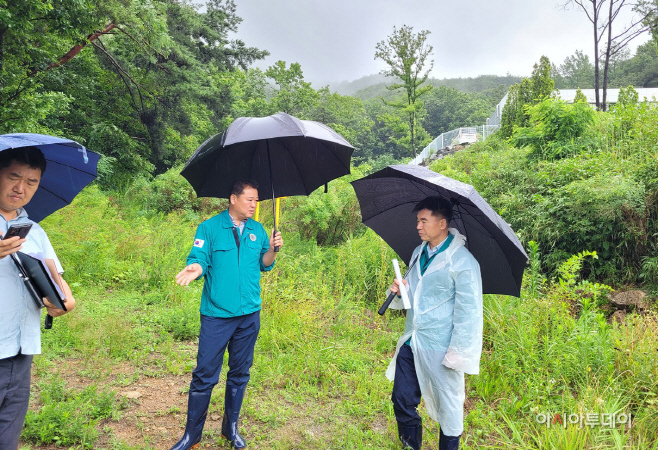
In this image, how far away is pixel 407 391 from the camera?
253cm

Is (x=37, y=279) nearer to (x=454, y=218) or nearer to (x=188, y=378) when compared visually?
(x=454, y=218)

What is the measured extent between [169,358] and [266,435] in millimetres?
1588

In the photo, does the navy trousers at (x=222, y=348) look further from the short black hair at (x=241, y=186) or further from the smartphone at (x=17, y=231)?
the smartphone at (x=17, y=231)

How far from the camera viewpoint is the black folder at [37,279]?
5.91 ft

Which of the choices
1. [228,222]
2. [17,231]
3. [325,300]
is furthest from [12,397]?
[325,300]

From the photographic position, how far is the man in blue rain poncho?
229cm

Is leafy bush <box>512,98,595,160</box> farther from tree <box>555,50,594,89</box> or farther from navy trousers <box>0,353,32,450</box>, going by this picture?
tree <box>555,50,594,89</box>

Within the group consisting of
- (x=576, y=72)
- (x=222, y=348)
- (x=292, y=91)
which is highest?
(x=576, y=72)

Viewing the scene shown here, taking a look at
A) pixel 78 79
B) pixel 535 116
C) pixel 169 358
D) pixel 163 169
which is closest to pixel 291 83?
pixel 163 169

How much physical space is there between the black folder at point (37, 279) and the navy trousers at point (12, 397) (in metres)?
0.29

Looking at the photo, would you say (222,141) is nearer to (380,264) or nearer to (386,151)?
(380,264)

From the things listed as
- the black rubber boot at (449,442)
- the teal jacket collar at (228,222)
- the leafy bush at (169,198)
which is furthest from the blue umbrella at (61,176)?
the leafy bush at (169,198)

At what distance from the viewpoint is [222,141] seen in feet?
8.36

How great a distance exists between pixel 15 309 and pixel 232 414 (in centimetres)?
156
